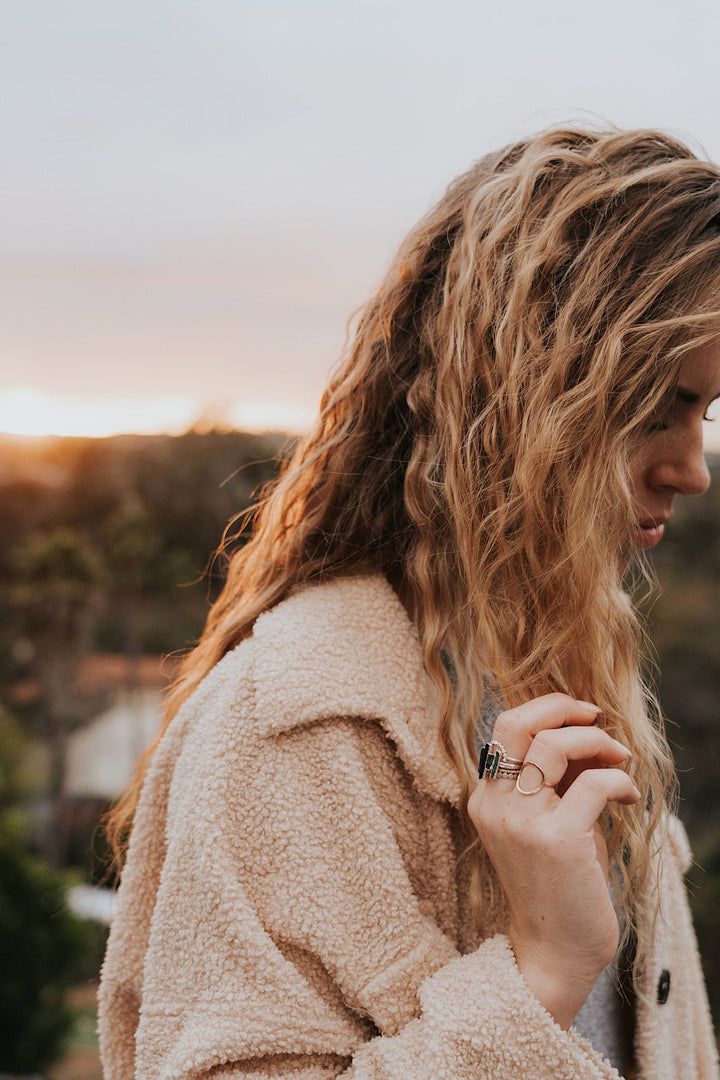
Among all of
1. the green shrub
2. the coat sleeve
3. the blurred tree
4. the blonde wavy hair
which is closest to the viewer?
the coat sleeve

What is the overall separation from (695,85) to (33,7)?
185cm

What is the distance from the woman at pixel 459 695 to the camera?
71 cm

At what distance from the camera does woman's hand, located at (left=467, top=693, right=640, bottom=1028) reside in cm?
70

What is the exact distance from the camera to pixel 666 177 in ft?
2.81

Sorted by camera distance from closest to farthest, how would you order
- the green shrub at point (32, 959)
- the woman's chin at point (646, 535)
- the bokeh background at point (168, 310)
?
the woman's chin at point (646, 535)
the bokeh background at point (168, 310)
the green shrub at point (32, 959)

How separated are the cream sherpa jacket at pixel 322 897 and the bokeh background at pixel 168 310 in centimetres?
38

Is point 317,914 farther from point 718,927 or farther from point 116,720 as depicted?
point 116,720

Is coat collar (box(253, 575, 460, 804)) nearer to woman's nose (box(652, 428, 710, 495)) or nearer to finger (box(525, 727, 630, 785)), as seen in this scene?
finger (box(525, 727, 630, 785))

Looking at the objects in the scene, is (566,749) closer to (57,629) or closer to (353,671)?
(353,671)

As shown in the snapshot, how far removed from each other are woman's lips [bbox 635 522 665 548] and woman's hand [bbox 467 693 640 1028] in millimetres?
300

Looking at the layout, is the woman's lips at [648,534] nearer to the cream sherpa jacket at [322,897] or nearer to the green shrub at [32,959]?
the cream sherpa jacket at [322,897]

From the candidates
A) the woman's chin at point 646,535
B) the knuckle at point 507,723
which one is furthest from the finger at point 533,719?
the woman's chin at point 646,535

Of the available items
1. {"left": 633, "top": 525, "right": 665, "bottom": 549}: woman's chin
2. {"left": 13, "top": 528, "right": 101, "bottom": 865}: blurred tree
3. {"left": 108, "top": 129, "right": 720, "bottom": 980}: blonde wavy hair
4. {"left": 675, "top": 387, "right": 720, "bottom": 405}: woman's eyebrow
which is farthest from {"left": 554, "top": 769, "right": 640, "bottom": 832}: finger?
{"left": 13, "top": 528, "right": 101, "bottom": 865}: blurred tree

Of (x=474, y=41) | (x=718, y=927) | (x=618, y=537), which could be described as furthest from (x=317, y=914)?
(x=718, y=927)
